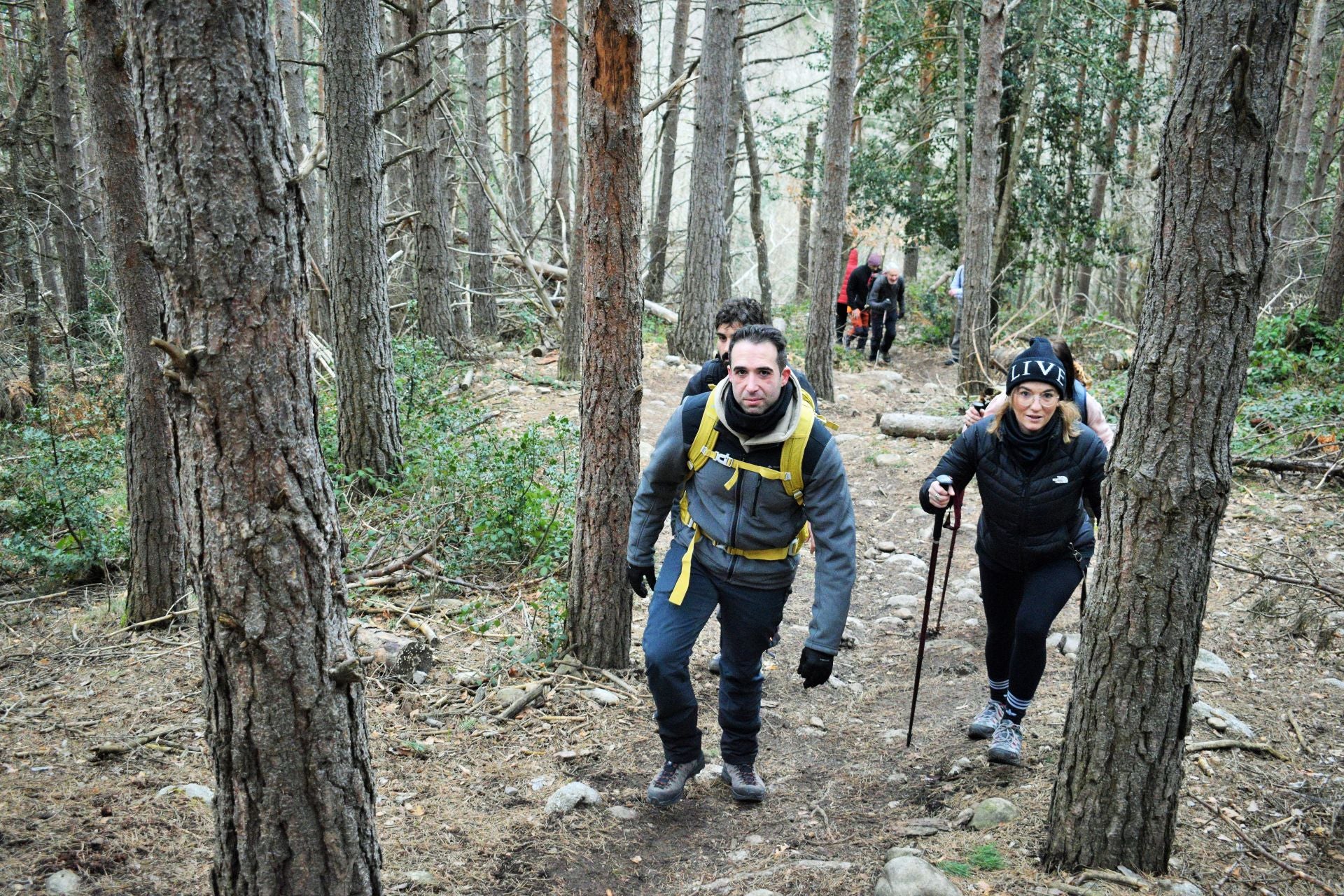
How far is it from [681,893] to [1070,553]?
2450 millimetres

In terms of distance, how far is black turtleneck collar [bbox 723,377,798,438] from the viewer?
393 cm

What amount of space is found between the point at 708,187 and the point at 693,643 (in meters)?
10.2

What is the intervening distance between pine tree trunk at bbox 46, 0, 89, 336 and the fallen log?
383 inches

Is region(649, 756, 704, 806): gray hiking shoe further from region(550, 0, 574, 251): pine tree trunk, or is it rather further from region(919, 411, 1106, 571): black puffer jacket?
region(550, 0, 574, 251): pine tree trunk

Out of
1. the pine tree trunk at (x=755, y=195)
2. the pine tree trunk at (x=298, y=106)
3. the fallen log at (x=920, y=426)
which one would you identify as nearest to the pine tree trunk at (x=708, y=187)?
the fallen log at (x=920, y=426)

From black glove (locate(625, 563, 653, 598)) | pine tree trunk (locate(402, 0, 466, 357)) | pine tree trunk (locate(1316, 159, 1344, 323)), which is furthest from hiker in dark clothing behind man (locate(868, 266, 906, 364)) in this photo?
black glove (locate(625, 563, 653, 598))

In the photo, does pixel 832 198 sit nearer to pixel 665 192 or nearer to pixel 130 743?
pixel 665 192

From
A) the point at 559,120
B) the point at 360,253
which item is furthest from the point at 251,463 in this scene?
the point at 559,120

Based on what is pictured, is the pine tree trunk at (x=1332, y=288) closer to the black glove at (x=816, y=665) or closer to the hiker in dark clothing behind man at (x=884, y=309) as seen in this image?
the hiker in dark clothing behind man at (x=884, y=309)

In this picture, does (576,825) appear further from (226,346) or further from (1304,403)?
(1304,403)

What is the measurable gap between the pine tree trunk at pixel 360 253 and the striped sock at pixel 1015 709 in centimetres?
561

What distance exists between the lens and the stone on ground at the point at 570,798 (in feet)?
13.9

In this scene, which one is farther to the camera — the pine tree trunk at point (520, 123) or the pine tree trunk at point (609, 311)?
the pine tree trunk at point (520, 123)

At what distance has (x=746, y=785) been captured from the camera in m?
4.39
